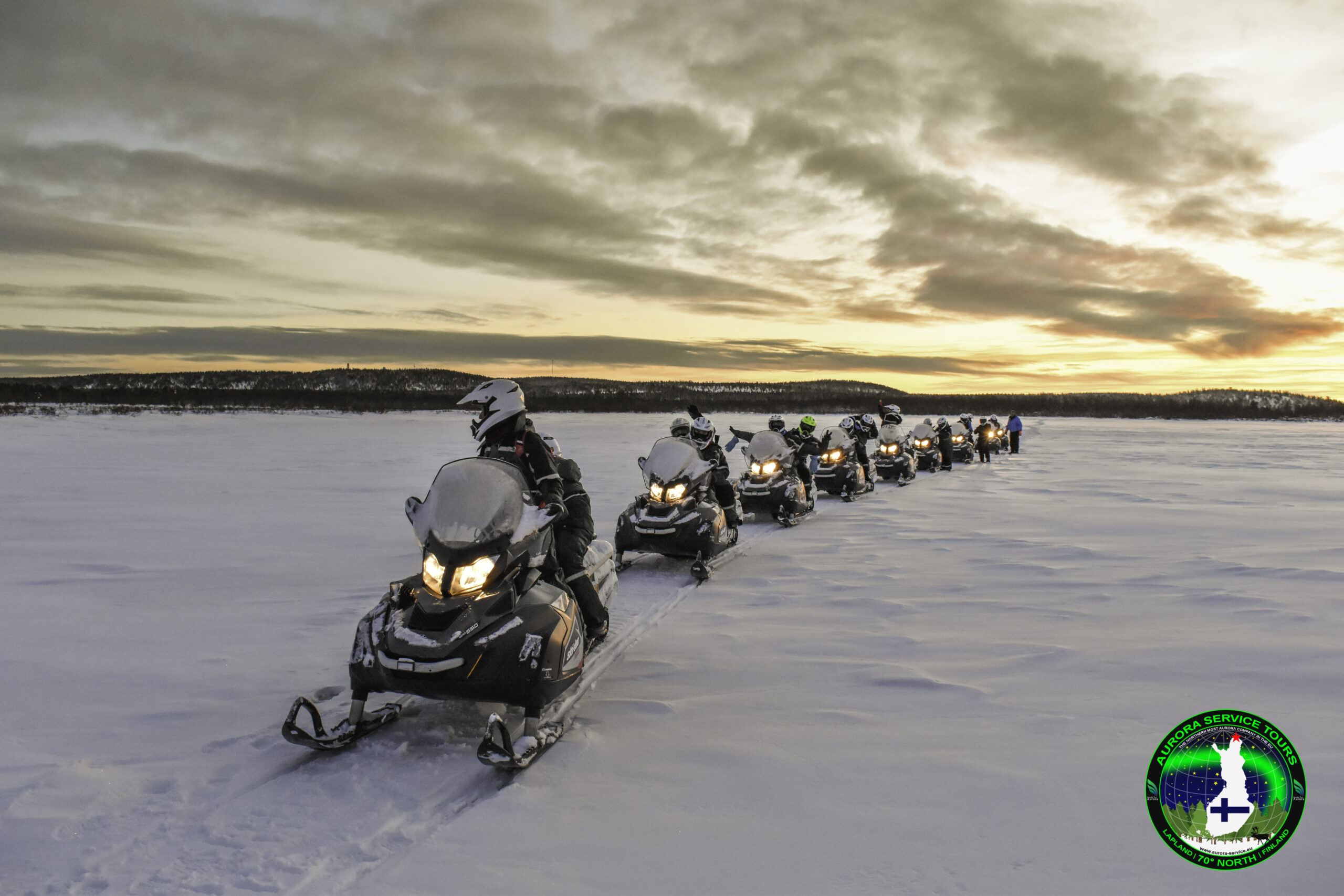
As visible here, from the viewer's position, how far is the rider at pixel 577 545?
15.7ft

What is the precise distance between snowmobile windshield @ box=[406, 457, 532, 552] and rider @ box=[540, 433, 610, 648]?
26.2 inches

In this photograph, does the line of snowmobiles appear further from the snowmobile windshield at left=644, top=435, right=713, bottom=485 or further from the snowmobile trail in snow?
the snowmobile windshield at left=644, top=435, right=713, bottom=485

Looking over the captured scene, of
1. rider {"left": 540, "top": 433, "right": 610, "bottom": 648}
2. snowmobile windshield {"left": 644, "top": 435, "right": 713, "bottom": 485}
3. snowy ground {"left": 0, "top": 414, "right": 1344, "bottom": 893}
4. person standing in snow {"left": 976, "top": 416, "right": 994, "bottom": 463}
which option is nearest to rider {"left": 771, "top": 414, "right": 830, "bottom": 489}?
snowy ground {"left": 0, "top": 414, "right": 1344, "bottom": 893}

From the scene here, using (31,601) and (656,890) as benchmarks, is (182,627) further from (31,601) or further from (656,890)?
(656,890)

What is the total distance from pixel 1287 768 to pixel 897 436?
1595cm

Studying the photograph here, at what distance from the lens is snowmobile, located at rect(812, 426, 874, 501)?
1537cm

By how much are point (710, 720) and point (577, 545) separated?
49.8 inches

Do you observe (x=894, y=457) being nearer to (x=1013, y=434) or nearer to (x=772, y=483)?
(x=772, y=483)

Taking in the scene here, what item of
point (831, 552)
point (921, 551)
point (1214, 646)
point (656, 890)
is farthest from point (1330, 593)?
point (656, 890)

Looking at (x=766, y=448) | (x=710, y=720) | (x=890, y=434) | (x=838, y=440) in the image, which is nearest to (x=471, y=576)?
(x=710, y=720)

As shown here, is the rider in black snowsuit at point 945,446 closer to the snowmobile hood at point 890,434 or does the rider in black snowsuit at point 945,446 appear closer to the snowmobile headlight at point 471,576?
the snowmobile hood at point 890,434

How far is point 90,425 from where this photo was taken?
3416 cm

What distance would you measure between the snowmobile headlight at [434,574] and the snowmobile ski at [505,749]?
65cm

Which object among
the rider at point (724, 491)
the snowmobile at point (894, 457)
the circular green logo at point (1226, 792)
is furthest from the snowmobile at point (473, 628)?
the snowmobile at point (894, 457)
